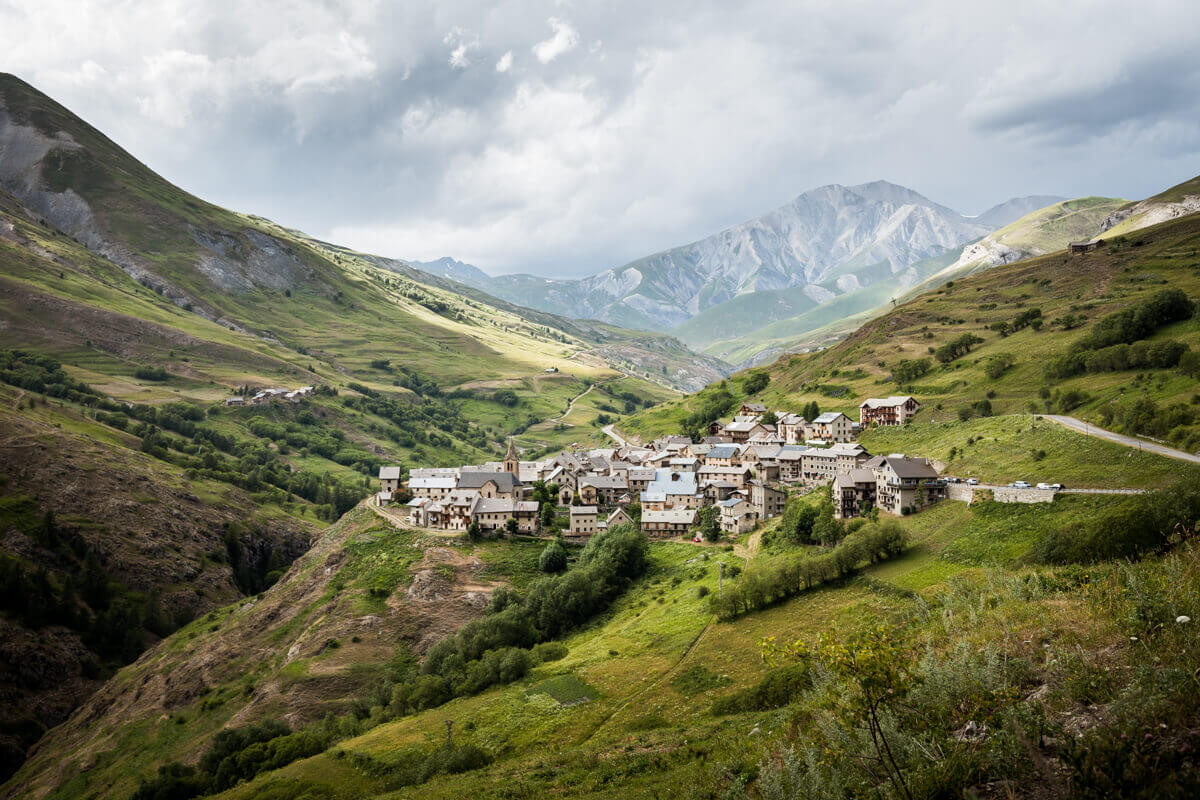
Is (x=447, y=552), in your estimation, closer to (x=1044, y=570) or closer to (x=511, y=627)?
(x=511, y=627)

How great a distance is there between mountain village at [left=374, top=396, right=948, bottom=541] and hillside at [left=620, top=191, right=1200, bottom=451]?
18168 millimetres

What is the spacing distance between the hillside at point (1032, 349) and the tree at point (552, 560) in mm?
70220

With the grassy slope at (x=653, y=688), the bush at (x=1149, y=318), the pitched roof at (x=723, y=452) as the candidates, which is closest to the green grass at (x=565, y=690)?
the grassy slope at (x=653, y=688)

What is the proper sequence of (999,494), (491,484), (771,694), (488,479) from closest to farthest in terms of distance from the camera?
(771,694), (999,494), (491,484), (488,479)

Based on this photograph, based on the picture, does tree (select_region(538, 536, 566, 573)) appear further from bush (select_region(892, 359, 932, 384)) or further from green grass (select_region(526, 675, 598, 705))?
bush (select_region(892, 359, 932, 384))

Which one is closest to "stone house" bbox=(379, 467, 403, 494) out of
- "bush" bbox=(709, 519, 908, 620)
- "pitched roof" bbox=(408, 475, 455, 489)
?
"pitched roof" bbox=(408, 475, 455, 489)

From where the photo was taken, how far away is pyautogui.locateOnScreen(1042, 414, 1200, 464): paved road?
5797 cm

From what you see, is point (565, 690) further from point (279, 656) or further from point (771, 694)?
point (279, 656)

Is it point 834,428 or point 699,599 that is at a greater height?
point 834,428

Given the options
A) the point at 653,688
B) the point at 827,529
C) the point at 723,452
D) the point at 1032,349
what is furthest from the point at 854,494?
the point at 1032,349

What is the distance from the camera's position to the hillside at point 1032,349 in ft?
263

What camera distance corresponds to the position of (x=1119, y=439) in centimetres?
6581

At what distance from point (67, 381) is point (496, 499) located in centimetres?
17772

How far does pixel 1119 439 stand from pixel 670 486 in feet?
212
